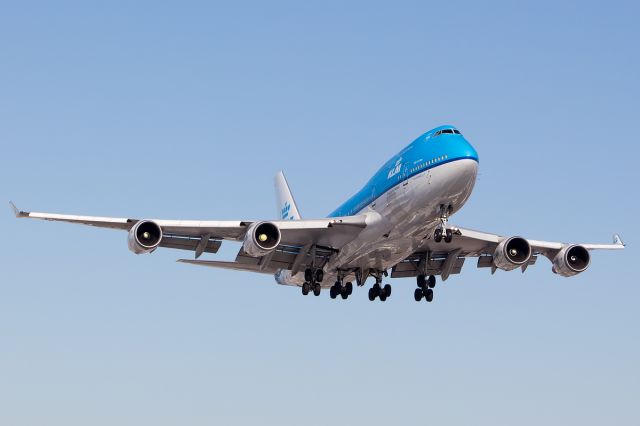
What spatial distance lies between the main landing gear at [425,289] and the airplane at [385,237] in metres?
0.05

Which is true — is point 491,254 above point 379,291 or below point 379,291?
above

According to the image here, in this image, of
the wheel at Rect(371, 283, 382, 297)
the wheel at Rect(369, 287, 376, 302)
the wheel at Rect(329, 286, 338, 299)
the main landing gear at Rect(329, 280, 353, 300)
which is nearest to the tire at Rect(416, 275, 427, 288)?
the wheel at Rect(371, 283, 382, 297)

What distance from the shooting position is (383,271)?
159ft

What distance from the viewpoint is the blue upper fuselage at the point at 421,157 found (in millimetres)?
39406

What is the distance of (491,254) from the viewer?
161 ft

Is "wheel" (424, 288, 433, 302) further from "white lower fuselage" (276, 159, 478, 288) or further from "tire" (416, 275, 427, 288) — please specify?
"white lower fuselage" (276, 159, 478, 288)

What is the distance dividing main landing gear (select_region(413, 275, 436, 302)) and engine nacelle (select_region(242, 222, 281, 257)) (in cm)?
934

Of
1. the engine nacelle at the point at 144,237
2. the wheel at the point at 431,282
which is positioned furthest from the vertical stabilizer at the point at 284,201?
the engine nacelle at the point at 144,237

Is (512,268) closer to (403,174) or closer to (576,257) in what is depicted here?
(576,257)

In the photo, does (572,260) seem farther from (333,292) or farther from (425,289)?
(333,292)

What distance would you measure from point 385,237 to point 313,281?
6.20m

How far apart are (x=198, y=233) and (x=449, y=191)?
36.7ft

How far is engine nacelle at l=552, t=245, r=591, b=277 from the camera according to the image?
47.6 metres

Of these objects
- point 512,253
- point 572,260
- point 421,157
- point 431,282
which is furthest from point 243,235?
point 572,260
